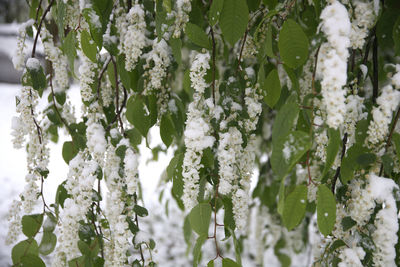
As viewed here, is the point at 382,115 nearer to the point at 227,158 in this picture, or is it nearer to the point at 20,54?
the point at 227,158

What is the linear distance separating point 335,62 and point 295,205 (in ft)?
0.78

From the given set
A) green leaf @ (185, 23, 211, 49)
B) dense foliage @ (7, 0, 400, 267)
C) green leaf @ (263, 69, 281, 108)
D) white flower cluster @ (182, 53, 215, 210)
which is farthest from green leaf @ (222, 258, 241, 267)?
green leaf @ (185, 23, 211, 49)

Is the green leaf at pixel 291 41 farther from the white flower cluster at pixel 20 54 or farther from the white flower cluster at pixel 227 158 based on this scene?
the white flower cluster at pixel 20 54

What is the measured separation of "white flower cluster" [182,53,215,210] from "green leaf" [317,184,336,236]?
23 centimetres

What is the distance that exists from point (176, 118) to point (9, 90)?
5.50 m

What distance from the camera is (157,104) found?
0.90 m

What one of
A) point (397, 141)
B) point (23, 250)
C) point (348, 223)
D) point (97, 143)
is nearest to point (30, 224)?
point (23, 250)

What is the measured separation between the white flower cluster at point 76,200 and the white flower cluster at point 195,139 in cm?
22

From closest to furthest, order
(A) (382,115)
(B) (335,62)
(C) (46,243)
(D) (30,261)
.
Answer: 1. (B) (335,62)
2. (A) (382,115)
3. (D) (30,261)
4. (C) (46,243)

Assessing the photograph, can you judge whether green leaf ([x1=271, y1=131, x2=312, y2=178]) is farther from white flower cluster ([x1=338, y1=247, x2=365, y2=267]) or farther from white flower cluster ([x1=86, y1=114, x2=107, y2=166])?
white flower cluster ([x1=86, y1=114, x2=107, y2=166])

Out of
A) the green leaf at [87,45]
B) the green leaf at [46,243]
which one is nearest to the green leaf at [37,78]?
the green leaf at [87,45]

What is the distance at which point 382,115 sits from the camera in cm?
64

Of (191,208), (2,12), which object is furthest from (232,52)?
(2,12)

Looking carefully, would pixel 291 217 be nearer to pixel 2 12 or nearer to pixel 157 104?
pixel 157 104
